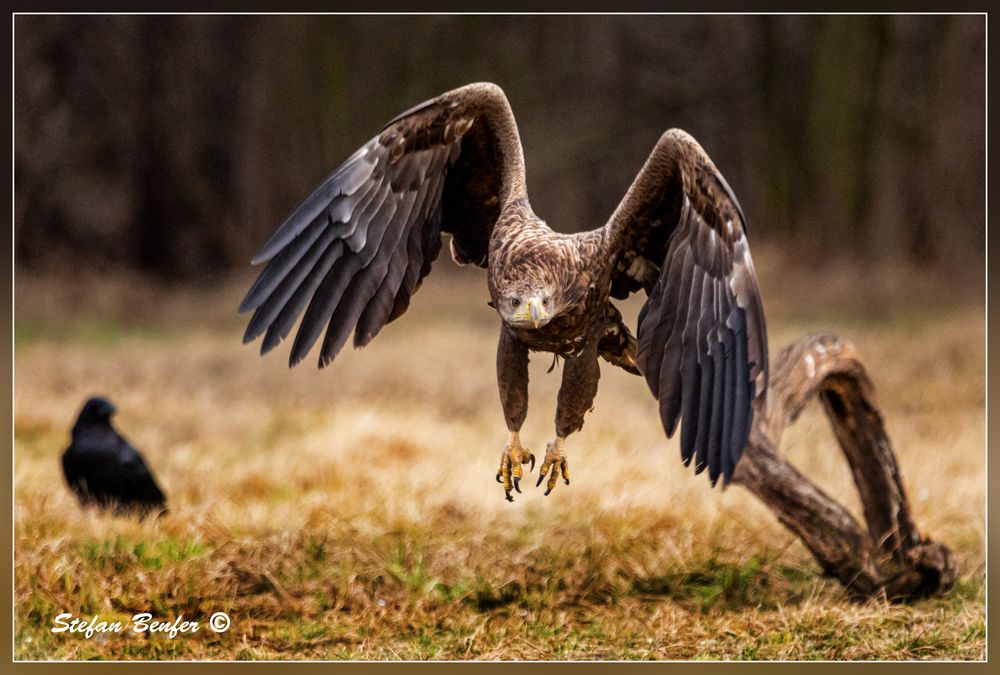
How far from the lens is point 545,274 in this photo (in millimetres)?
2891

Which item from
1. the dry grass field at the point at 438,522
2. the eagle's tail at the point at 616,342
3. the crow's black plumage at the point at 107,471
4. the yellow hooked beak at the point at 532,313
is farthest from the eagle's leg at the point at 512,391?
the crow's black plumage at the point at 107,471

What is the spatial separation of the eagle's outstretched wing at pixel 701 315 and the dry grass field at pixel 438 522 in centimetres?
158

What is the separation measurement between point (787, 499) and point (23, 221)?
31.1ft

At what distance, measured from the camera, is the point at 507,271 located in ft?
9.54

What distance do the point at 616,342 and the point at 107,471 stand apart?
3.24 meters

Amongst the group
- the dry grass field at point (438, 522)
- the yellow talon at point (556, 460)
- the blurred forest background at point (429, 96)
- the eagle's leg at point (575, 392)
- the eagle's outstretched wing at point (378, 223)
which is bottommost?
the dry grass field at point (438, 522)

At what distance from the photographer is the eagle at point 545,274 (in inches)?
119

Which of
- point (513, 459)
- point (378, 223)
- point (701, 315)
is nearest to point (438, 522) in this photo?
point (513, 459)

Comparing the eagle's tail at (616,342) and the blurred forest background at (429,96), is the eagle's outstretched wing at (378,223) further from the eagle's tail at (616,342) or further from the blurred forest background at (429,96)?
the blurred forest background at (429,96)

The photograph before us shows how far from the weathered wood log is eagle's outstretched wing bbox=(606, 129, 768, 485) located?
4.76 ft

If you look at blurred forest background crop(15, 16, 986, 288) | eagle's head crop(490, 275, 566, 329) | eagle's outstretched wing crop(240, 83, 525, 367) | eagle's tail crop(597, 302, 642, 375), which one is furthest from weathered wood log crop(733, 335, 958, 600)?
blurred forest background crop(15, 16, 986, 288)

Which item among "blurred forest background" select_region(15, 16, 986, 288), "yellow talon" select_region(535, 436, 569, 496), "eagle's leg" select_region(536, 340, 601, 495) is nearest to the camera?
"eagle's leg" select_region(536, 340, 601, 495)

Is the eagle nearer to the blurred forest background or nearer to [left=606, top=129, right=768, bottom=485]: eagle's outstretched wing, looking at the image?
[left=606, top=129, right=768, bottom=485]: eagle's outstretched wing

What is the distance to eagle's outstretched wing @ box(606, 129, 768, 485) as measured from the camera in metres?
3.02
